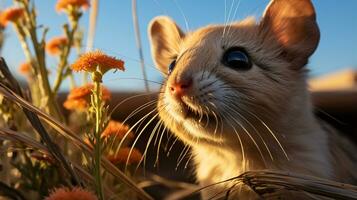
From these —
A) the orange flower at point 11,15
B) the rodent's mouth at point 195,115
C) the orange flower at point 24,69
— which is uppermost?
the orange flower at point 11,15

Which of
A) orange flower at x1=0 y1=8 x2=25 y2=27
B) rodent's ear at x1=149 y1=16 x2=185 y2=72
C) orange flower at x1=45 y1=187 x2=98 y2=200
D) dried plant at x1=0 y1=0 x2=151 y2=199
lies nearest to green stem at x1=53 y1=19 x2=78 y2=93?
dried plant at x1=0 y1=0 x2=151 y2=199

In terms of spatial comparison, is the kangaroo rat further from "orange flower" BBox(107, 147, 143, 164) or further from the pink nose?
"orange flower" BBox(107, 147, 143, 164)

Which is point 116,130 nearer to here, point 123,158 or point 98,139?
point 123,158

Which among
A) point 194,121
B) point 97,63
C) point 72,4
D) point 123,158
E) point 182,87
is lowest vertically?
point 123,158

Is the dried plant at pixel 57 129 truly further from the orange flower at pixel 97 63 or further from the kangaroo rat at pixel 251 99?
the kangaroo rat at pixel 251 99

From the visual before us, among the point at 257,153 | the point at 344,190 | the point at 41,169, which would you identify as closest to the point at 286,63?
the point at 257,153

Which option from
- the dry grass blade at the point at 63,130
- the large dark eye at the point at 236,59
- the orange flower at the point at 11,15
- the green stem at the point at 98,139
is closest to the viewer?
the green stem at the point at 98,139

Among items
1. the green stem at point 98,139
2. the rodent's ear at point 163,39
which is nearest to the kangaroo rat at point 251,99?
the rodent's ear at point 163,39

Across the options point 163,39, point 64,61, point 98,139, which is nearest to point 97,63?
point 98,139
